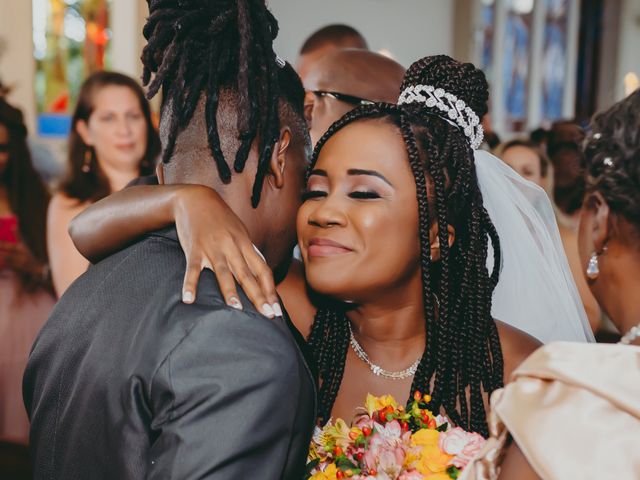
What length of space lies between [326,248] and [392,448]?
500 millimetres

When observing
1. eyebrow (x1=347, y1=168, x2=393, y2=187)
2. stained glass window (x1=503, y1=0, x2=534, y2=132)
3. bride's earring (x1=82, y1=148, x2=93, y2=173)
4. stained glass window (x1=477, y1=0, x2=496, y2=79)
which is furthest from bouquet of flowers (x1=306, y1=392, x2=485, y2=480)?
stained glass window (x1=503, y1=0, x2=534, y2=132)

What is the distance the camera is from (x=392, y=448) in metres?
1.77

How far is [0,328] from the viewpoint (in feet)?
12.8

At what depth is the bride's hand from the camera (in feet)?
4.55

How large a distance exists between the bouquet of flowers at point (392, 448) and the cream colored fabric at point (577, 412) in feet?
1.59

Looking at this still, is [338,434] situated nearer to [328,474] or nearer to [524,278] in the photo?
[328,474]

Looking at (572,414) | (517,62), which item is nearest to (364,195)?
(572,414)

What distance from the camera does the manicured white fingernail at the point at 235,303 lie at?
4.39ft

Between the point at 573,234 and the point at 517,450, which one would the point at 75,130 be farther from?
the point at 517,450

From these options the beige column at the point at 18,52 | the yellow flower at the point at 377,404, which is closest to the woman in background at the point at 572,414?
the yellow flower at the point at 377,404

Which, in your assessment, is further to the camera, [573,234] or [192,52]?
[573,234]

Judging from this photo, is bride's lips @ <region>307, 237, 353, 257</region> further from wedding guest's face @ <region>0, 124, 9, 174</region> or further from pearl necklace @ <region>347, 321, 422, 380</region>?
wedding guest's face @ <region>0, 124, 9, 174</region>

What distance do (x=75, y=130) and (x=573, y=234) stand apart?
2740 mm

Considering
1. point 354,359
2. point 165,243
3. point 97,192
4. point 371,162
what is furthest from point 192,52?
point 97,192
